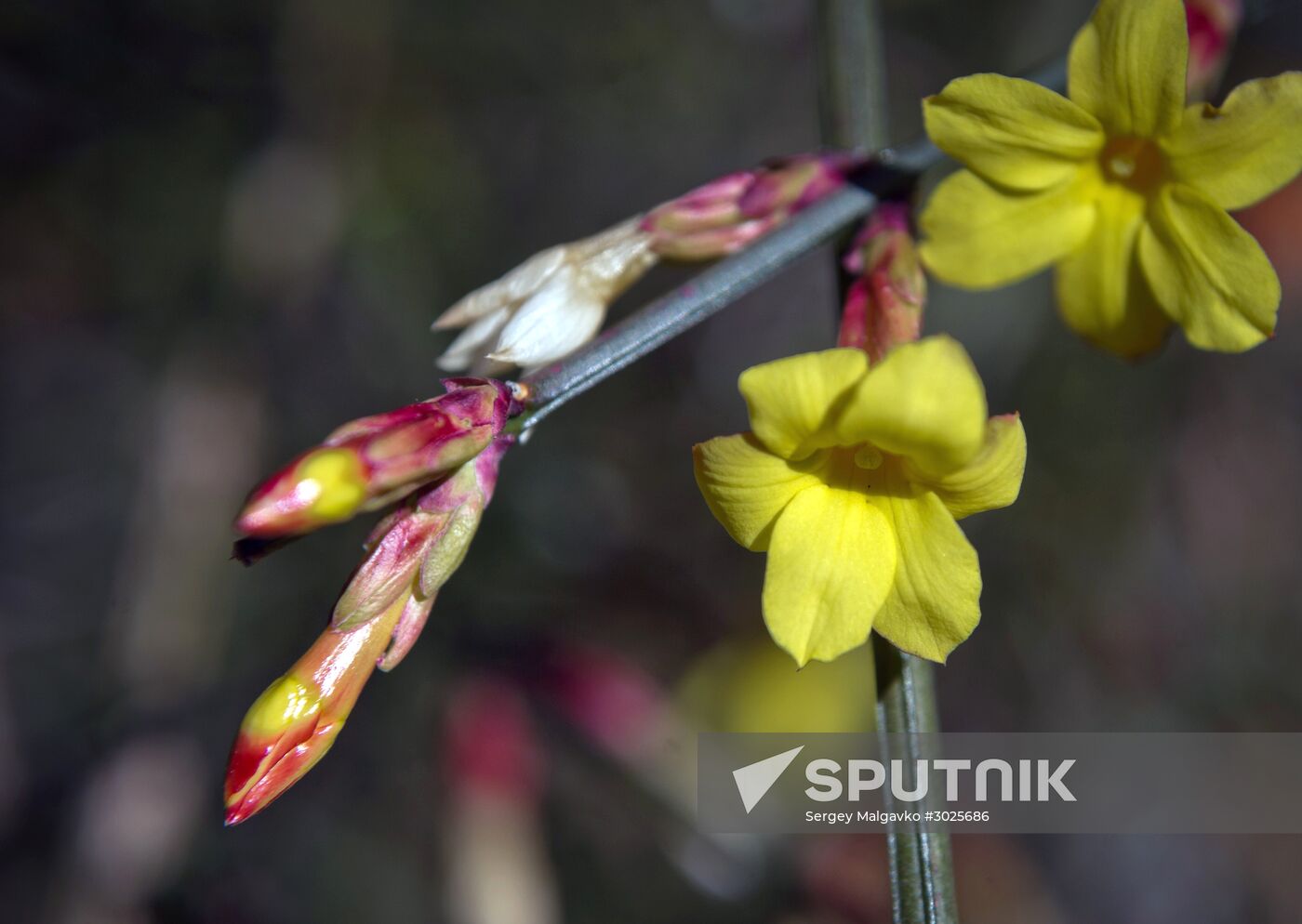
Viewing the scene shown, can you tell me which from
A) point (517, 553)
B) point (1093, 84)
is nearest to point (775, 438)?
point (1093, 84)

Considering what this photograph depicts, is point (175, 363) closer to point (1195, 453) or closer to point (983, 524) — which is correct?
point (983, 524)

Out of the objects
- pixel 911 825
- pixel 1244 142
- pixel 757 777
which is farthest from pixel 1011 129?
pixel 757 777

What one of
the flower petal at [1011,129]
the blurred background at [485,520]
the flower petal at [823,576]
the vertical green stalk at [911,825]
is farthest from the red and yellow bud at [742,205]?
the blurred background at [485,520]

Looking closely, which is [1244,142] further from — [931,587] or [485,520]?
[485,520]

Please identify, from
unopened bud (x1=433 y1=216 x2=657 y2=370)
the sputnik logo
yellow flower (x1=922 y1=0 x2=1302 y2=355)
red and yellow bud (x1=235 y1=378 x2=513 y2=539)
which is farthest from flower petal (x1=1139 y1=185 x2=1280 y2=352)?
the sputnik logo

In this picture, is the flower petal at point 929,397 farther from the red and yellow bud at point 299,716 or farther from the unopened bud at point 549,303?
the red and yellow bud at point 299,716

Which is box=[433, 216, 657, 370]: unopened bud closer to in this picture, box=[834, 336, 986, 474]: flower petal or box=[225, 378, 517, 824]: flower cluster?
box=[225, 378, 517, 824]: flower cluster
